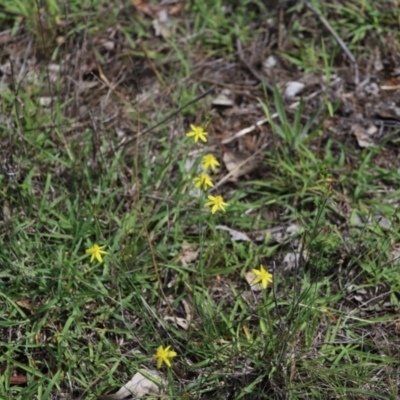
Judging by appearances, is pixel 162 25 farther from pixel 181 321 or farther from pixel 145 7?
pixel 181 321

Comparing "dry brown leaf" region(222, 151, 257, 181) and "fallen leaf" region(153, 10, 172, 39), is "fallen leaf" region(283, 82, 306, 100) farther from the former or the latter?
"fallen leaf" region(153, 10, 172, 39)

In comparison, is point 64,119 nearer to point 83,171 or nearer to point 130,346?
point 83,171

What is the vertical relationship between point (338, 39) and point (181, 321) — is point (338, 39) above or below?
above

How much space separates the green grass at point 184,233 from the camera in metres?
2.58

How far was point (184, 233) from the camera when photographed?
10.2 feet

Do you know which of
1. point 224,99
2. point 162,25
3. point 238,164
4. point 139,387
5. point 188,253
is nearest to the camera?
point 139,387

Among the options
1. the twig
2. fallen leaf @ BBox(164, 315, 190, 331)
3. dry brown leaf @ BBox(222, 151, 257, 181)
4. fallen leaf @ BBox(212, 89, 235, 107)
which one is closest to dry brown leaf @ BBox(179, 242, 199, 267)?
fallen leaf @ BBox(164, 315, 190, 331)

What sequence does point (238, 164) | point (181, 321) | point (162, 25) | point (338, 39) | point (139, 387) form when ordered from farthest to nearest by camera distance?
point (162, 25)
point (338, 39)
point (238, 164)
point (181, 321)
point (139, 387)

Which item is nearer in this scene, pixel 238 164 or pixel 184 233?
pixel 184 233

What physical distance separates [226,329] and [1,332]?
945mm

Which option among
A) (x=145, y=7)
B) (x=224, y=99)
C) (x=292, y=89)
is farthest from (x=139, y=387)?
(x=145, y=7)

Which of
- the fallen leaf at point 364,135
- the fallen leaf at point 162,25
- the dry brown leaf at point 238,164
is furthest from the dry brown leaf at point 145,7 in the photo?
the fallen leaf at point 364,135

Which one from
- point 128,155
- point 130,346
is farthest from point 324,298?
point 128,155

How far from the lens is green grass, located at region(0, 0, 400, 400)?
2578 millimetres
